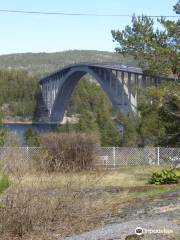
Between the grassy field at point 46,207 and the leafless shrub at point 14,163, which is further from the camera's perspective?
the leafless shrub at point 14,163

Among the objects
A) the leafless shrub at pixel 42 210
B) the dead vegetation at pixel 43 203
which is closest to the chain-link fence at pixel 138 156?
the dead vegetation at pixel 43 203

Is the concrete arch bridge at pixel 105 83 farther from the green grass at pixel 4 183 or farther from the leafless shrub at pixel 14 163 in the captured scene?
the green grass at pixel 4 183

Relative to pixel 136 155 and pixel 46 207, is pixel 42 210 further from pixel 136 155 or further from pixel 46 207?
pixel 136 155

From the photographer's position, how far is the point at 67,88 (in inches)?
2808

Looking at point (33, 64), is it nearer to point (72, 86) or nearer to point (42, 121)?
point (42, 121)

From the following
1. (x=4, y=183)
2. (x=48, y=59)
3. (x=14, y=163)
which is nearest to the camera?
(x=4, y=183)

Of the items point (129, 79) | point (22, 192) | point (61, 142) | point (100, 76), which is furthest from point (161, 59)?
point (100, 76)

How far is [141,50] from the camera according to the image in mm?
16469

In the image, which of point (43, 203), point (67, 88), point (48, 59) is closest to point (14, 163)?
point (43, 203)

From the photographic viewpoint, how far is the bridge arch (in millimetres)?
52616

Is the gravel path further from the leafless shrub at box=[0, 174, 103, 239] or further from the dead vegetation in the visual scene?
the leafless shrub at box=[0, 174, 103, 239]

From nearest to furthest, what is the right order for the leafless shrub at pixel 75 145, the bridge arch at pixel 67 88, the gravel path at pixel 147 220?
the gravel path at pixel 147 220
the leafless shrub at pixel 75 145
the bridge arch at pixel 67 88

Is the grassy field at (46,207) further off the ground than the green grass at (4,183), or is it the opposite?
the green grass at (4,183)

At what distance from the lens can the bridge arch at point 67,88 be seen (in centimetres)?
5262
